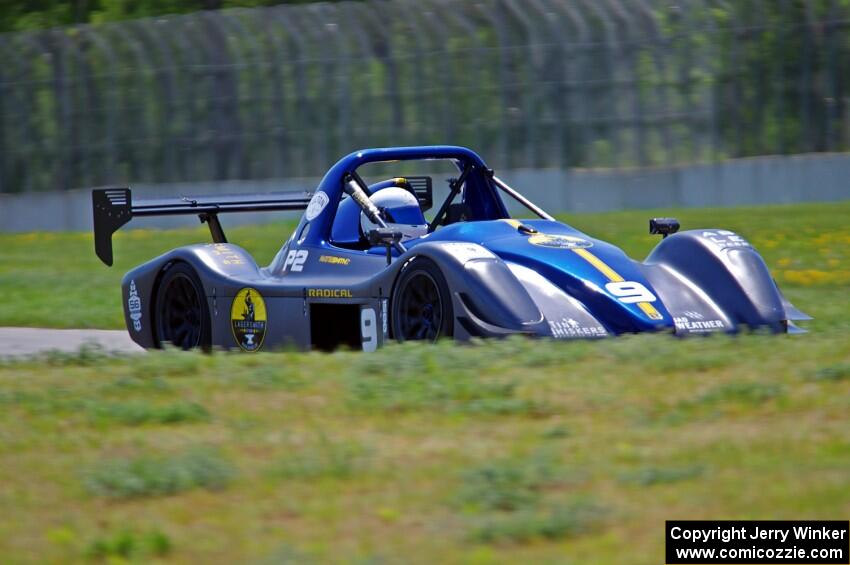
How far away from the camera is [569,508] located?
433cm

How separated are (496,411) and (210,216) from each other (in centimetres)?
558

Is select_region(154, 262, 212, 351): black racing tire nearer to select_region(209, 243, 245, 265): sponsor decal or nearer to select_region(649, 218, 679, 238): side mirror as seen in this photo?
select_region(209, 243, 245, 265): sponsor decal

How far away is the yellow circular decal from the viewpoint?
9430mm

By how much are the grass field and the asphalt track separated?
9.87 feet

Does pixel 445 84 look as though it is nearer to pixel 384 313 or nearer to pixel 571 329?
pixel 384 313

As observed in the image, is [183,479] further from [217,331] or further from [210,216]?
[210,216]

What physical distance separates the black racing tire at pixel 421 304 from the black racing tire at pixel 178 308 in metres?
2.15

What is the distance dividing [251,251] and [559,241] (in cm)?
1112

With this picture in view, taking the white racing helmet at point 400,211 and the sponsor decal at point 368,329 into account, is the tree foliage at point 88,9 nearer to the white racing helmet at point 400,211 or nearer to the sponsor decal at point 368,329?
the white racing helmet at point 400,211

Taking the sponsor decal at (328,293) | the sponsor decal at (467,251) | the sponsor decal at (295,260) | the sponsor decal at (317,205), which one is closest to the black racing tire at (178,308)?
the sponsor decal at (295,260)

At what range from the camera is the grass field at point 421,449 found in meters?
4.22

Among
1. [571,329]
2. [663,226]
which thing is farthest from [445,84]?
[571,329]

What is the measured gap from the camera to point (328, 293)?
29.3 ft

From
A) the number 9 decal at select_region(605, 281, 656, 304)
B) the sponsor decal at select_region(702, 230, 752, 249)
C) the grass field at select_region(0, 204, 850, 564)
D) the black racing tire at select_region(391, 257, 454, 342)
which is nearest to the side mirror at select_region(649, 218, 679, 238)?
the sponsor decal at select_region(702, 230, 752, 249)
